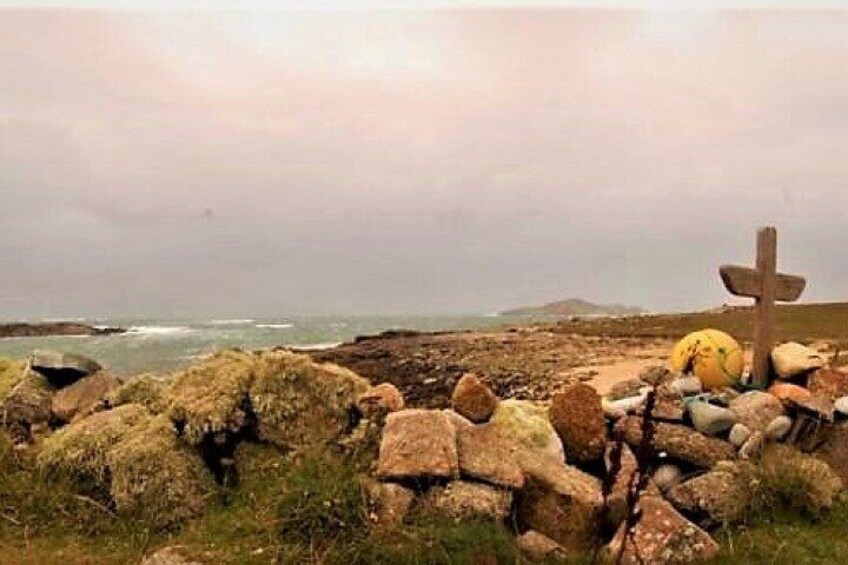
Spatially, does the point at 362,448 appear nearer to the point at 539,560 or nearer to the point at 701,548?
the point at 539,560

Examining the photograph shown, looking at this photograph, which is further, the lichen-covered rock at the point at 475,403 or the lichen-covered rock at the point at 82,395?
the lichen-covered rock at the point at 82,395

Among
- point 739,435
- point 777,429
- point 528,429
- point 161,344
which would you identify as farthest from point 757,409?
point 161,344

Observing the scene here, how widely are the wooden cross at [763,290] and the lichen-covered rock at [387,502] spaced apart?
5064 mm

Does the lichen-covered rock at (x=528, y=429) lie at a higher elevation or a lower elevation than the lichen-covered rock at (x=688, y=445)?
higher

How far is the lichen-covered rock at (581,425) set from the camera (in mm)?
8281

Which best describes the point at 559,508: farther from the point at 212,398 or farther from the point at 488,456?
the point at 212,398

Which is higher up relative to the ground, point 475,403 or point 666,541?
point 475,403

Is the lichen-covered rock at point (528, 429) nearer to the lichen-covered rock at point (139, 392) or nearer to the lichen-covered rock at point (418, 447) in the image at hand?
the lichen-covered rock at point (418, 447)

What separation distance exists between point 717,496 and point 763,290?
3350 mm

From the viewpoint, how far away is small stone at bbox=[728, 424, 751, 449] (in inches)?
340

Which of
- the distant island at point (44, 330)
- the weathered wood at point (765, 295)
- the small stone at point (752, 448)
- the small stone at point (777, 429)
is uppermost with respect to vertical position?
the weathered wood at point (765, 295)

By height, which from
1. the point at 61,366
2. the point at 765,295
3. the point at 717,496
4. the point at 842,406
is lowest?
the point at 717,496

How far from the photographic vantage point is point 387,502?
268 inches

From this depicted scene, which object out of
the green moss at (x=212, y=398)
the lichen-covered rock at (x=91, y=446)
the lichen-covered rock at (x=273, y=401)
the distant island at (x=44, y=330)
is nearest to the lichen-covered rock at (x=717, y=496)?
the lichen-covered rock at (x=273, y=401)
